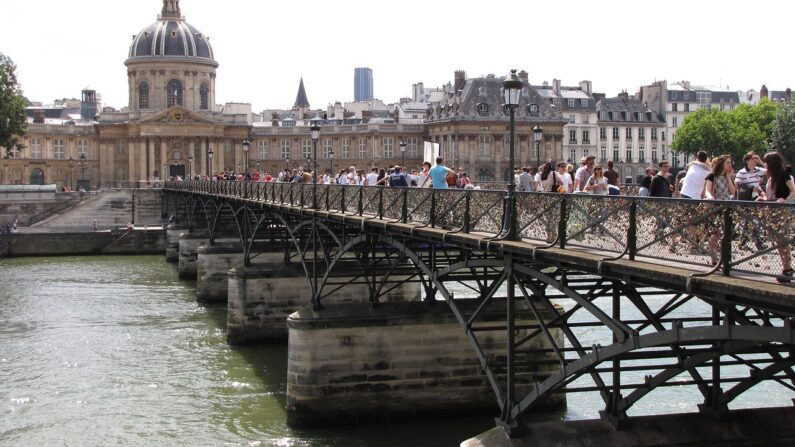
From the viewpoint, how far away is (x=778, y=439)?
14461 mm

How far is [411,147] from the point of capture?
11600 cm

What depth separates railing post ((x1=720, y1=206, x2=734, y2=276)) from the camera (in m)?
10.1

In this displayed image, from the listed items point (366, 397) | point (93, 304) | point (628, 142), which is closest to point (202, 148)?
point (628, 142)

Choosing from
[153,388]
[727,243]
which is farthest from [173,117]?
[727,243]

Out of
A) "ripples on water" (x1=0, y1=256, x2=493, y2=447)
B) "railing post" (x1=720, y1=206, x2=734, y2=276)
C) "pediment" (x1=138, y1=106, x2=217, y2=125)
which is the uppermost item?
"pediment" (x1=138, y1=106, x2=217, y2=125)

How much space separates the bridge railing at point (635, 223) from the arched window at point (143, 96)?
10699 cm

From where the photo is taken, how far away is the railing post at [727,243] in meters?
10.1

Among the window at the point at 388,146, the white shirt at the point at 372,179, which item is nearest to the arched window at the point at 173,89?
the window at the point at 388,146

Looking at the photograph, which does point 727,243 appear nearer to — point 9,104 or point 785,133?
point 785,133

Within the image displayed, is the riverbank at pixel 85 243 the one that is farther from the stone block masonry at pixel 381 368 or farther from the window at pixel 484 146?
the stone block masonry at pixel 381 368

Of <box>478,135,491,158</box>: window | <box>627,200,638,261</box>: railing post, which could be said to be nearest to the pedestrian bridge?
<box>627,200,638,261</box>: railing post

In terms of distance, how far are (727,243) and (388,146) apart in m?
107

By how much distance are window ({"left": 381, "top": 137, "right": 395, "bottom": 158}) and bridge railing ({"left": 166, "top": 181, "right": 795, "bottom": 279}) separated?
97.3 m

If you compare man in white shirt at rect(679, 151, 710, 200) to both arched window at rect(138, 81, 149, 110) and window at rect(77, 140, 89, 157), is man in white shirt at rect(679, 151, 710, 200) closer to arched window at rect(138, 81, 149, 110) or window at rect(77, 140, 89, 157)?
arched window at rect(138, 81, 149, 110)
